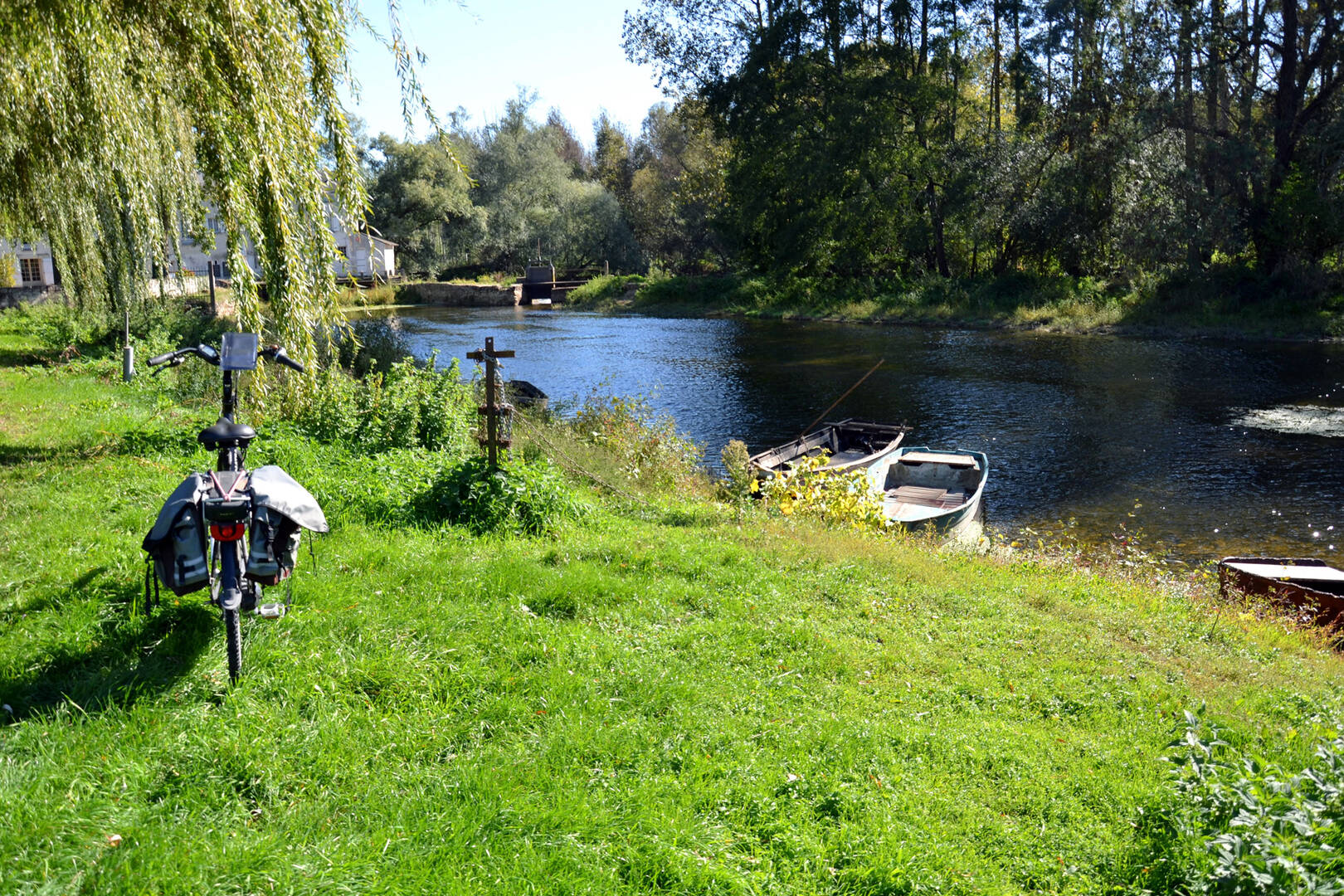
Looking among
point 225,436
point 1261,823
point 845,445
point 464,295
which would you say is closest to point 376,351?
point 845,445

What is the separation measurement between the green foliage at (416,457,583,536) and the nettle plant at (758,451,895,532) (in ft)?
10.4

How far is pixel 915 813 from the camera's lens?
12.6 feet

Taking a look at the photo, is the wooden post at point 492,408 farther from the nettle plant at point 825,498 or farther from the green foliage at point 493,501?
the nettle plant at point 825,498

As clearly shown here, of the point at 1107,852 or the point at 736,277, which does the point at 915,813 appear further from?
the point at 736,277

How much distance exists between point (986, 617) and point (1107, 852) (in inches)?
114

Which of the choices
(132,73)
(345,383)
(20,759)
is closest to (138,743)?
(20,759)

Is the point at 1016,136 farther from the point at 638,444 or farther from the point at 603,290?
the point at 638,444

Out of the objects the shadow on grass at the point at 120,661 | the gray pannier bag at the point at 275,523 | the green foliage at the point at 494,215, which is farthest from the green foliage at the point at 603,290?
the gray pannier bag at the point at 275,523

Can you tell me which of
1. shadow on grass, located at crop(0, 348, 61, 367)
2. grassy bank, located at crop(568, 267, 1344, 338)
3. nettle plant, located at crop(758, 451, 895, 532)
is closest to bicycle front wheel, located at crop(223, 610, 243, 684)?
nettle plant, located at crop(758, 451, 895, 532)

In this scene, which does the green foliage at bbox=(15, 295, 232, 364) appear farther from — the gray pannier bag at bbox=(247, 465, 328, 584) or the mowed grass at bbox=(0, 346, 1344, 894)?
the gray pannier bag at bbox=(247, 465, 328, 584)

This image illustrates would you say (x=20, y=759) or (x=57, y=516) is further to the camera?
(x=57, y=516)

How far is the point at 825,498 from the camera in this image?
1029 cm

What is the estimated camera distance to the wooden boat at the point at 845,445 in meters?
14.1

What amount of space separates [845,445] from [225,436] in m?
Answer: 13.1
